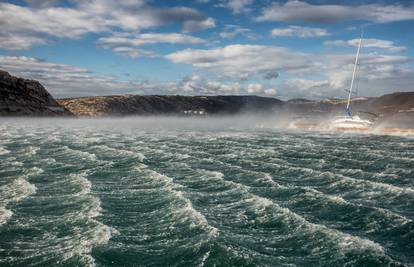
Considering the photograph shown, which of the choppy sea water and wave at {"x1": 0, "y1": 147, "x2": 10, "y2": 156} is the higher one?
the choppy sea water

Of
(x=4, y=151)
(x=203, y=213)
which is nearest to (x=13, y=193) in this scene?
(x=203, y=213)

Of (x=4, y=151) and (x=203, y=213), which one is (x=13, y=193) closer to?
(x=203, y=213)

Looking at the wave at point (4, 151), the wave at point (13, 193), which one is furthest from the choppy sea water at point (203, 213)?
the wave at point (4, 151)

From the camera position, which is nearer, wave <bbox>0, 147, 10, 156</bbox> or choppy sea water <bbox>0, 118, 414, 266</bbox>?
choppy sea water <bbox>0, 118, 414, 266</bbox>

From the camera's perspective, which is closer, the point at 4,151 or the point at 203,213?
the point at 203,213

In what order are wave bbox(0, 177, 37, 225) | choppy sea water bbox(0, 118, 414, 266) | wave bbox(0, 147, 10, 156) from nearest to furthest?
1. choppy sea water bbox(0, 118, 414, 266)
2. wave bbox(0, 177, 37, 225)
3. wave bbox(0, 147, 10, 156)

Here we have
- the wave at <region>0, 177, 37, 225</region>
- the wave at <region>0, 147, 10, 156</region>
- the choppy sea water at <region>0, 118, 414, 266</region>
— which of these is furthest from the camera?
the wave at <region>0, 147, 10, 156</region>

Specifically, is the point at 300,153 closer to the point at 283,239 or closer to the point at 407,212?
the point at 407,212

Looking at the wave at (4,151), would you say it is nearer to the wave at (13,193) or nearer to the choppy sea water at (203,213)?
the choppy sea water at (203,213)

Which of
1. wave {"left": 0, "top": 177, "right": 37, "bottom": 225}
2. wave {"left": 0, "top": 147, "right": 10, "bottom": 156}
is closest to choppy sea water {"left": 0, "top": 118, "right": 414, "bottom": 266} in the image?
wave {"left": 0, "top": 177, "right": 37, "bottom": 225}

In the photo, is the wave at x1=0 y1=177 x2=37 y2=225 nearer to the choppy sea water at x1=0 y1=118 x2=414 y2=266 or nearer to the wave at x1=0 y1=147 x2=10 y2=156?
the choppy sea water at x1=0 y1=118 x2=414 y2=266
